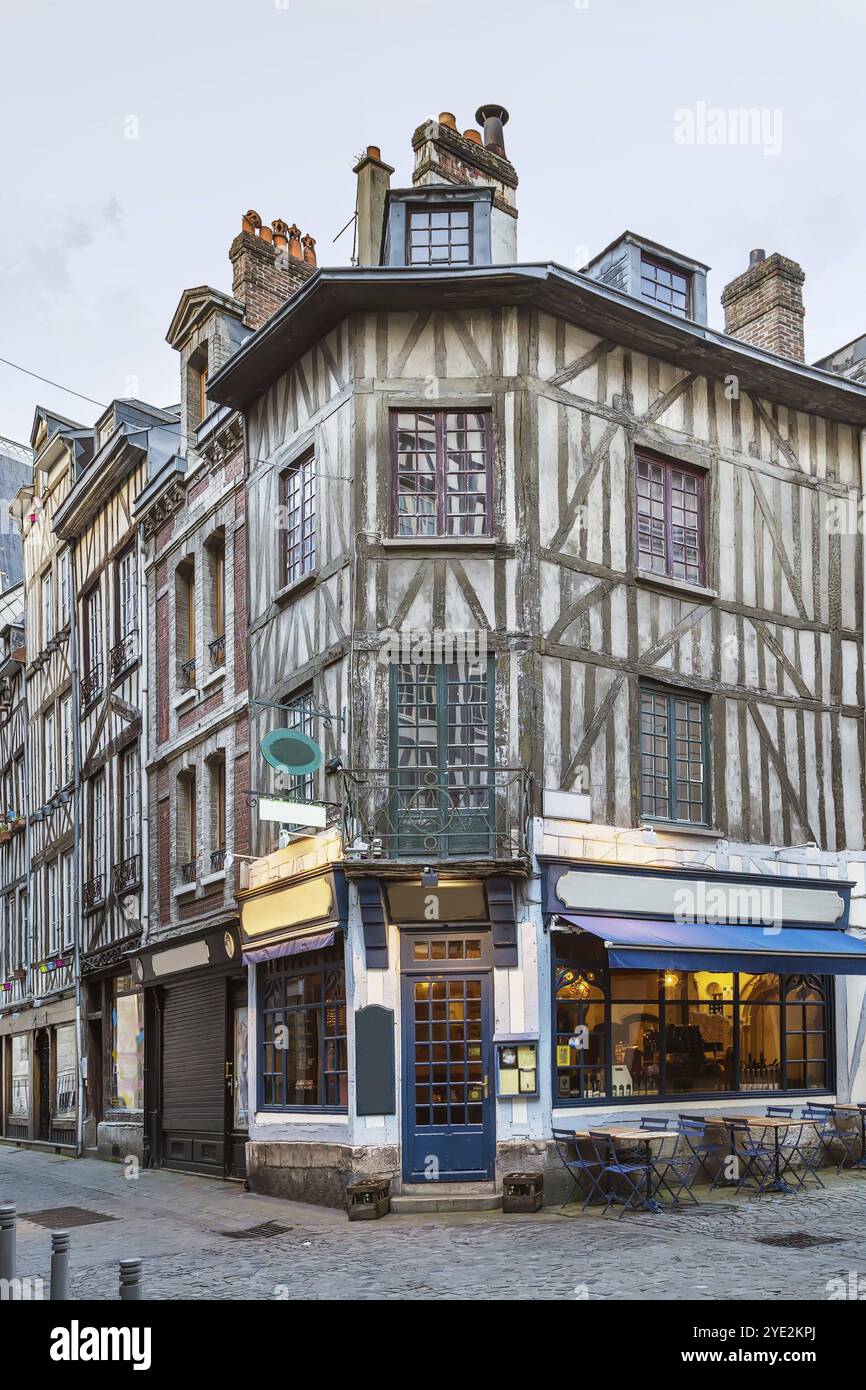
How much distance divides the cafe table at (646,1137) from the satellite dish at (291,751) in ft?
13.3

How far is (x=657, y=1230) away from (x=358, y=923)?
366cm

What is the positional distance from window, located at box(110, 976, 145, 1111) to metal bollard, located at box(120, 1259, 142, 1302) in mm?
12955

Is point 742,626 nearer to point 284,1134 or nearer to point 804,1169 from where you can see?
point 804,1169

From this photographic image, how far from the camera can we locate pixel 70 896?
907 inches

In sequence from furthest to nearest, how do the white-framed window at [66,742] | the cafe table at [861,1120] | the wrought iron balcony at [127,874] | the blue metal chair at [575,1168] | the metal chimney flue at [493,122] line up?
the white-framed window at [66,742] < the wrought iron balcony at [127,874] < the metal chimney flue at [493,122] < the cafe table at [861,1120] < the blue metal chair at [575,1168]

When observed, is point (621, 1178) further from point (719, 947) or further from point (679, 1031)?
point (719, 947)

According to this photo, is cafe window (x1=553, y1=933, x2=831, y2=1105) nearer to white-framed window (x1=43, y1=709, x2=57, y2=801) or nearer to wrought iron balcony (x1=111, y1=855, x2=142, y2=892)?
wrought iron balcony (x1=111, y1=855, x2=142, y2=892)

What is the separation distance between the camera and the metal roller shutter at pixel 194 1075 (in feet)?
52.9

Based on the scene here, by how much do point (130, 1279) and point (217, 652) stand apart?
11.5m

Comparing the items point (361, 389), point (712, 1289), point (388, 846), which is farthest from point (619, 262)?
point (712, 1289)

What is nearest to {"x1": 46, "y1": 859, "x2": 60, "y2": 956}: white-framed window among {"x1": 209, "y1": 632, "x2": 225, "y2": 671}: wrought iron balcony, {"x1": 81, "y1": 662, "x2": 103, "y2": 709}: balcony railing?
{"x1": 81, "y1": 662, "x2": 103, "y2": 709}: balcony railing

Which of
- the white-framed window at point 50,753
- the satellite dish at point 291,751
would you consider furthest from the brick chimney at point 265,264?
the white-framed window at point 50,753

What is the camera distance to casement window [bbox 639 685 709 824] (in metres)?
14.0

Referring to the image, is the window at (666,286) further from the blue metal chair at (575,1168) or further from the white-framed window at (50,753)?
the white-framed window at (50,753)
